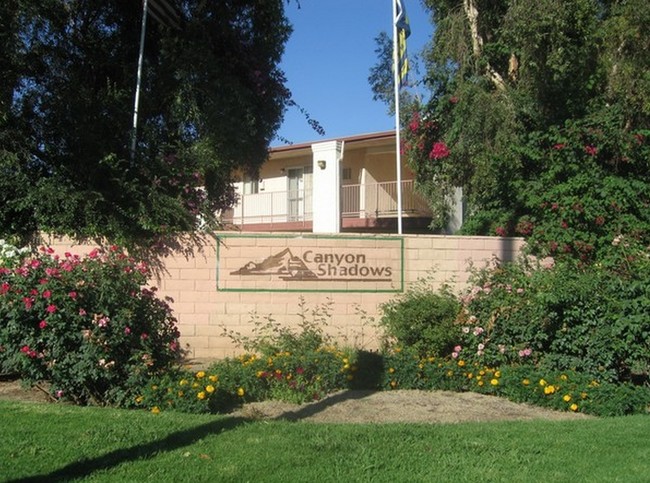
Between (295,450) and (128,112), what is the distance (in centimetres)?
748

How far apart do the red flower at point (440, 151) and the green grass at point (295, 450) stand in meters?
6.89

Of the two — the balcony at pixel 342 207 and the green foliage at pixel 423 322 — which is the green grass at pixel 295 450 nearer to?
the green foliage at pixel 423 322

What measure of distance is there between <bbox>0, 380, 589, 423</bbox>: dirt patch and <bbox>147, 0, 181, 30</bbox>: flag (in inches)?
245

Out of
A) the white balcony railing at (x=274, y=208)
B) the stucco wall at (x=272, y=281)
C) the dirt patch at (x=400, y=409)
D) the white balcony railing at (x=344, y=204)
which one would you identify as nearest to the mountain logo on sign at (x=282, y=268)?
the stucco wall at (x=272, y=281)

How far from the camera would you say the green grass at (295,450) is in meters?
5.49

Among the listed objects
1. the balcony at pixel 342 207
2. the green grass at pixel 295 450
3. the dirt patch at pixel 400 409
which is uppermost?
the balcony at pixel 342 207

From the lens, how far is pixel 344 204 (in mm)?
22969

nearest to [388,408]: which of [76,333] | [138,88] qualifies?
[76,333]

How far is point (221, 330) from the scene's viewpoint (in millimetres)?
10711

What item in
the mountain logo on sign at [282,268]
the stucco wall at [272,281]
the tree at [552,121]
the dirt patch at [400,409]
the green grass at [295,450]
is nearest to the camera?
the green grass at [295,450]

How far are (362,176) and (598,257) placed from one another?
13282mm

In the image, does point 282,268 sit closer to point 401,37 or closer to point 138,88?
point 138,88

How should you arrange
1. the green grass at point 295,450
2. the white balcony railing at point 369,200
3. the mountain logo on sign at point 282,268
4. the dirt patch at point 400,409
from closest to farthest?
the green grass at point 295,450 < the dirt patch at point 400,409 < the mountain logo on sign at point 282,268 < the white balcony railing at point 369,200

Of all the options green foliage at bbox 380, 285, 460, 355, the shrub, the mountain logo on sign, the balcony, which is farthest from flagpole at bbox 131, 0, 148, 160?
the balcony
